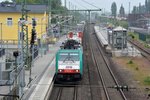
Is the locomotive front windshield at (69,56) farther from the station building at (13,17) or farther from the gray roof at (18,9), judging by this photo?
the gray roof at (18,9)

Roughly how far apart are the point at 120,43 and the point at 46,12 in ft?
37.5

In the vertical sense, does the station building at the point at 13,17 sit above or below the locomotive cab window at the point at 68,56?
above

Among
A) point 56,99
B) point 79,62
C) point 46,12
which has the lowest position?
point 56,99

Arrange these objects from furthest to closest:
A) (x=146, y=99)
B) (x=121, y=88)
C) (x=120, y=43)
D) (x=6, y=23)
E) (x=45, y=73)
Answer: (x=6, y=23) → (x=120, y=43) → (x=45, y=73) → (x=121, y=88) → (x=146, y=99)

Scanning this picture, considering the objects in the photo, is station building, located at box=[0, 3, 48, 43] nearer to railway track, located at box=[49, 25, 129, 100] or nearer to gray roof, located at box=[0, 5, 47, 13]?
gray roof, located at box=[0, 5, 47, 13]

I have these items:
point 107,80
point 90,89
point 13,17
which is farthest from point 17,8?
point 90,89

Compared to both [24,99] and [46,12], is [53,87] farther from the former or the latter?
[46,12]

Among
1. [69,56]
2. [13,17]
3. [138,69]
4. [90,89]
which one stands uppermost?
[13,17]

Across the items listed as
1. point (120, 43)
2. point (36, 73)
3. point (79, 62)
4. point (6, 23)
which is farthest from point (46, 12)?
point (79, 62)

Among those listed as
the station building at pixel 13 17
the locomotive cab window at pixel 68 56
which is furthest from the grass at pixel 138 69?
the station building at pixel 13 17

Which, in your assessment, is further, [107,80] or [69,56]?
[107,80]

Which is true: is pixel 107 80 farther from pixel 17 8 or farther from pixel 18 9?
pixel 17 8

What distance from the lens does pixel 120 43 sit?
148 ft

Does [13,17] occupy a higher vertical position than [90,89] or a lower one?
higher
